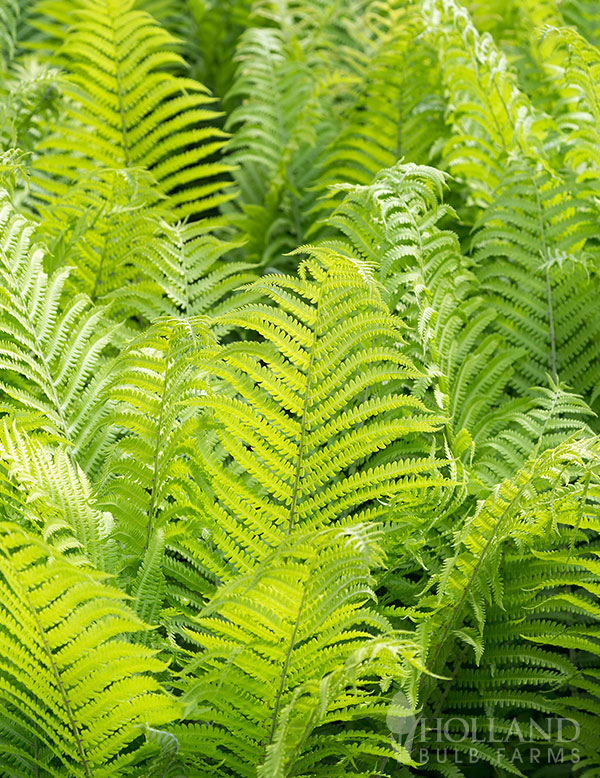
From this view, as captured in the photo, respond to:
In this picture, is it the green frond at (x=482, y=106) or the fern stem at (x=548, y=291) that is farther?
the green frond at (x=482, y=106)

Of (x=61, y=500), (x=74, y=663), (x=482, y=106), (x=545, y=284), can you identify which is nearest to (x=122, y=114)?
(x=482, y=106)

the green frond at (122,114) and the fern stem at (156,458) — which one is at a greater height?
the green frond at (122,114)

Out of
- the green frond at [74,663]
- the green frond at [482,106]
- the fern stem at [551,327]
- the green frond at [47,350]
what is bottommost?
the green frond at [74,663]

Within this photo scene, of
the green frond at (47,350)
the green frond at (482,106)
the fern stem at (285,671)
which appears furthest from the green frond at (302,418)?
the green frond at (482,106)

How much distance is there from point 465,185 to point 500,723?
46.7 inches

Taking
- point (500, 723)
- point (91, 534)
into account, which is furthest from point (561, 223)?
point (91, 534)

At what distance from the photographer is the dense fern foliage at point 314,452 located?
0.94 meters

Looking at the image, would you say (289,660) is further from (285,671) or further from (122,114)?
(122,114)

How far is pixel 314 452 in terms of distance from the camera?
1.31 metres

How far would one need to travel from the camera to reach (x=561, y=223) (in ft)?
5.20

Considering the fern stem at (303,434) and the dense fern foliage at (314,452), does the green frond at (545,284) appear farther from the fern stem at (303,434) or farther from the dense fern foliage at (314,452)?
the fern stem at (303,434)

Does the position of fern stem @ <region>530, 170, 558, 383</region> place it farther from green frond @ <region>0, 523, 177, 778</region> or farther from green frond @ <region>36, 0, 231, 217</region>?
green frond @ <region>0, 523, 177, 778</region>

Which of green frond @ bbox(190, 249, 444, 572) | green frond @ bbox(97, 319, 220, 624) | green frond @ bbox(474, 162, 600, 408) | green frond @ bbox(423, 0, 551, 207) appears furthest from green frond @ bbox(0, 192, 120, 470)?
green frond @ bbox(423, 0, 551, 207)

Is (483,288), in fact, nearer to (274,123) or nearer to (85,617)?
(274,123)
